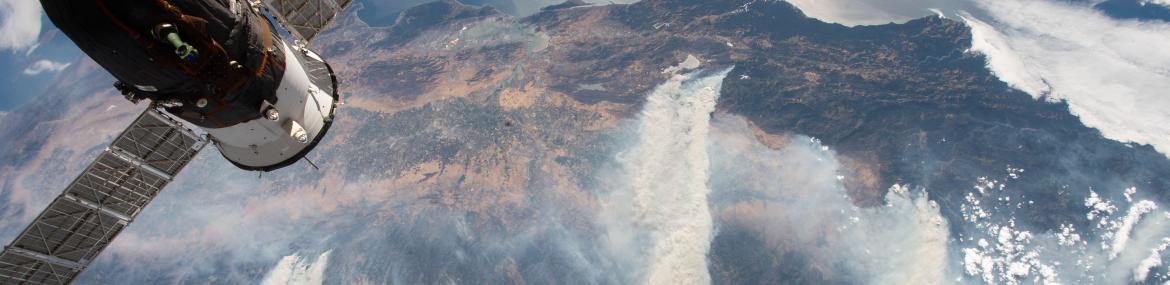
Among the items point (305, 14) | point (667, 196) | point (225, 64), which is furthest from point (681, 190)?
point (225, 64)

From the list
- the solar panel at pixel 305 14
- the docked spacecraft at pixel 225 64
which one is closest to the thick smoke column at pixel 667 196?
the solar panel at pixel 305 14

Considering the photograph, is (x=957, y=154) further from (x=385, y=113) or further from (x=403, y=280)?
(x=385, y=113)

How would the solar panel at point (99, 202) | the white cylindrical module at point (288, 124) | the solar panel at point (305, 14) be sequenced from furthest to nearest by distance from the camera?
the solar panel at point (305, 14), the solar panel at point (99, 202), the white cylindrical module at point (288, 124)

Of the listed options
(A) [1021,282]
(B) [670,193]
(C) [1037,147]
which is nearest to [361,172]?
(B) [670,193]

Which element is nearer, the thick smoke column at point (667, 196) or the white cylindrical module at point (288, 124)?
the white cylindrical module at point (288, 124)

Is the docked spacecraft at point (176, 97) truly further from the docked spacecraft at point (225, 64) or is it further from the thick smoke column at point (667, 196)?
the thick smoke column at point (667, 196)

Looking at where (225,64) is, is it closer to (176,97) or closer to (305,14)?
(176,97)
